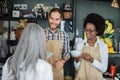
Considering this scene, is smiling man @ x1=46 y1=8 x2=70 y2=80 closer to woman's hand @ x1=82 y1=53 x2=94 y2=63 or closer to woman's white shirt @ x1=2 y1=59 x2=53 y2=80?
woman's hand @ x1=82 y1=53 x2=94 y2=63

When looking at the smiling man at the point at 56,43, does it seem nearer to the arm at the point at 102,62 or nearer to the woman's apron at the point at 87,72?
the woman's apron at the point at 87,72

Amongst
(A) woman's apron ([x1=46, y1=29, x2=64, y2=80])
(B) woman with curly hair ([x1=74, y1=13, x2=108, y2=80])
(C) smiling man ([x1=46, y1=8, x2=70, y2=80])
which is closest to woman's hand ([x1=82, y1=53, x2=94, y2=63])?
(B) woman with curly hair ([x1=74, y1=13, x2=108, y2=80])

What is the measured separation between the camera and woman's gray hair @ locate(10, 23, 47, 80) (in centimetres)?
205

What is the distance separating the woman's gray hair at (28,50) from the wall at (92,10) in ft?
10.0

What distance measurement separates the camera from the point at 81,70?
3.30 meters

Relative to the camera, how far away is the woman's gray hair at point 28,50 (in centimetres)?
205

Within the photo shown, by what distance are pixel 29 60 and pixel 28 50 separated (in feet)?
0.26

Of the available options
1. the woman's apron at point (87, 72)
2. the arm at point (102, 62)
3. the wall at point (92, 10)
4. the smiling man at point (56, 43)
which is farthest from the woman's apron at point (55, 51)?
the wall at point (92, 10)

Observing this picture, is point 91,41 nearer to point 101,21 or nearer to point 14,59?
point 101,21

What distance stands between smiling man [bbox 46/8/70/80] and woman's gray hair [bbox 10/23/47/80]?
4.22ft

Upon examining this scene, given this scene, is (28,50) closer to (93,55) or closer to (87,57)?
(87,57)

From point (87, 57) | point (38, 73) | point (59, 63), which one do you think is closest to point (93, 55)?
point (87, 57)

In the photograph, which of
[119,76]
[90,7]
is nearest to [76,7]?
Result: [90,7]

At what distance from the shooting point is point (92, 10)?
17.1 feet
